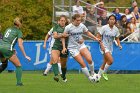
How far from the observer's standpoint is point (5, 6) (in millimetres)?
32781

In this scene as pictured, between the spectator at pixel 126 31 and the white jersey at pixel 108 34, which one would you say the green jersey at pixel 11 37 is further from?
the spectator at pixel 126 31

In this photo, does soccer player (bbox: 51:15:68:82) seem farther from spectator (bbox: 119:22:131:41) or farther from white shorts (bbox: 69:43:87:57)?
spectator (bbox: 119:22:131:41)

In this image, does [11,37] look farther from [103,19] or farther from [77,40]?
[103,19]

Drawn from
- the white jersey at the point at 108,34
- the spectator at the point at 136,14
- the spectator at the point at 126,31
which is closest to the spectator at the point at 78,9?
the spectator at the point at 126,31

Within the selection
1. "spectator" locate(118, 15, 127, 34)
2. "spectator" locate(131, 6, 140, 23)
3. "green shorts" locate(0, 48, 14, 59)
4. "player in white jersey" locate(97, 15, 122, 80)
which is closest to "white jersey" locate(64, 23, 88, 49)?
"player in white jersey" locate(97, 15, 122, 80)

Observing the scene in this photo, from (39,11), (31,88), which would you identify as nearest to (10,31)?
(31,88)

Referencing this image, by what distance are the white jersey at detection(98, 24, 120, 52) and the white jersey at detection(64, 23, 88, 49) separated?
157 centimetres

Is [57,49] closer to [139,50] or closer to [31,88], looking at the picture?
[31,88]

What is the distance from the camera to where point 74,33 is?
18.8m

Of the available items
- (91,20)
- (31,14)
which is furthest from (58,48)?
(31,14)

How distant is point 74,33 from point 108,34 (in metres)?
1.97

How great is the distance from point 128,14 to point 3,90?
13184 mm

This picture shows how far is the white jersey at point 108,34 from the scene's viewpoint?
801 inches

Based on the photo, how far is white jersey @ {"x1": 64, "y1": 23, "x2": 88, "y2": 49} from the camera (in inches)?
738
